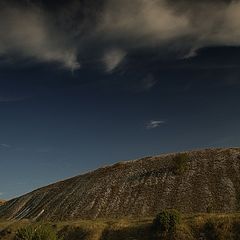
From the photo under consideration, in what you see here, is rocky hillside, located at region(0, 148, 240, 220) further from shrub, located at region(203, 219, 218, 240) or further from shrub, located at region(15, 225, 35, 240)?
shrub, located at region(15, 225, 35, 240)

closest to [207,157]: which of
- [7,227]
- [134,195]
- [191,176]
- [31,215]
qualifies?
[191,176]

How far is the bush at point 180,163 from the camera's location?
285ft

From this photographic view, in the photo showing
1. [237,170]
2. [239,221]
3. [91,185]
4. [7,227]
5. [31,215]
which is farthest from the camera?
[91,185]

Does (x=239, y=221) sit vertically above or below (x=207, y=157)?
below

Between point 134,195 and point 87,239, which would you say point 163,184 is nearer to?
point 134,195

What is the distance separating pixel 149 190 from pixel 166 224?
1330 inches

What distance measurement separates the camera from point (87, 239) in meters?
50.9

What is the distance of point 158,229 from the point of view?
48531 mm

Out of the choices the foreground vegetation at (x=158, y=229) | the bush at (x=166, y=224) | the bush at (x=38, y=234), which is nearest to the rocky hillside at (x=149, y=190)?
the foreground vegetation at (x=158, y=229)

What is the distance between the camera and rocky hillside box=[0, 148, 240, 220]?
72938 millimetres

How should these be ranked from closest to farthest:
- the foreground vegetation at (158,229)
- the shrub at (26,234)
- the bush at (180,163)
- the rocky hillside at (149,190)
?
the foreground vegetation at (158,229), the shrub at (26,234), the rocky hillside at (149,190), the bush at (180,163)

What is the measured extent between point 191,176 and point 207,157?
1057cm

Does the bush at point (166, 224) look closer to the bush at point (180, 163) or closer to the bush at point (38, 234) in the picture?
the bush at point (38, 234)

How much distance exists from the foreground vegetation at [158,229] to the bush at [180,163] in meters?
33.7
